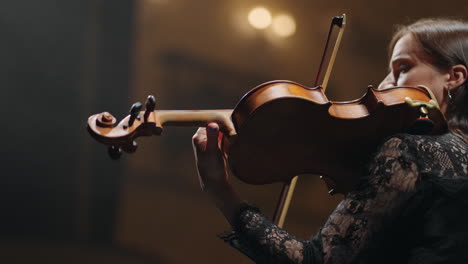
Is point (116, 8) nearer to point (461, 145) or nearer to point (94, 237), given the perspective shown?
point (94, 237)

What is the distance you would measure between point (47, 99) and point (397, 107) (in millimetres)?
1434

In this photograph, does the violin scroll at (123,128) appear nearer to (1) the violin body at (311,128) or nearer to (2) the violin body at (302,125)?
(2) the violin body at (302,125)

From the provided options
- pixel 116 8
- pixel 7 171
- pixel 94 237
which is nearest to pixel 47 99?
pixel 7 171

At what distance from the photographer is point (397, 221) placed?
0.81 meters

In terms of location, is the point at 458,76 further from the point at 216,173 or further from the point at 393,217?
the point at 216,173

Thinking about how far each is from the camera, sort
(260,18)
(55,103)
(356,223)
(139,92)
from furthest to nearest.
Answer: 1. (260,18)
2. (139,92)
3. (55,103)
4. (356,223)

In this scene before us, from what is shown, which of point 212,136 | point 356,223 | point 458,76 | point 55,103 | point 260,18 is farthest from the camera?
point 260,18

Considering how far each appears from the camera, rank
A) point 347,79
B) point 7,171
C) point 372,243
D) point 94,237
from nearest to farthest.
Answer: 1. point 372,243
2. point 7,171
3. point 94,237
4. point 347,79

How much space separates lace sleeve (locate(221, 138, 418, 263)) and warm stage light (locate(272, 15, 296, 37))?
1561 mm

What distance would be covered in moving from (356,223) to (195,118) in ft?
1.14

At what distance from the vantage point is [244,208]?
0.88m

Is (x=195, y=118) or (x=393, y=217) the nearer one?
(x=393, y=217)

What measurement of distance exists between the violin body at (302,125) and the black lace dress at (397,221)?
9 cm

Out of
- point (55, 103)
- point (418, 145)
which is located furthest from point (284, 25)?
point (418, 145)
